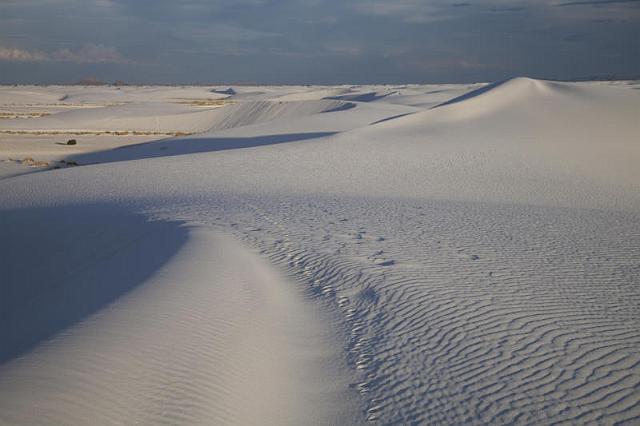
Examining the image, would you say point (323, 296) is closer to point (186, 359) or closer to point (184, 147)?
point (186, 359)

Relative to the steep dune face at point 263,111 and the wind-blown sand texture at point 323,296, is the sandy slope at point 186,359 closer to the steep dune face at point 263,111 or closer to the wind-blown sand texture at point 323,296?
the wind-blown sand texture at point 323,296

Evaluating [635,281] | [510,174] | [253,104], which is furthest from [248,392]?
[253,104]

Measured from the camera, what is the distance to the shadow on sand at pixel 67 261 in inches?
231

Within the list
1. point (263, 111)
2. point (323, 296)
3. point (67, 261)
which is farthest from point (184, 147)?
point (263, 111)

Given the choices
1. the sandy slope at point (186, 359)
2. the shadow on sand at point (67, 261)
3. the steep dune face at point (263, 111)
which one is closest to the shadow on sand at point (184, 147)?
the shadow on sand at point (67, 261)

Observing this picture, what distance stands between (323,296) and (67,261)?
412cm

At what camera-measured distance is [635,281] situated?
6.52 meters

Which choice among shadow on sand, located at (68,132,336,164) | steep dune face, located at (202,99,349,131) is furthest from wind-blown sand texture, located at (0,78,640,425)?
steep dune face, located at (202,99,349,131)

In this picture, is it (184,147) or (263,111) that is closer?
(184,147)

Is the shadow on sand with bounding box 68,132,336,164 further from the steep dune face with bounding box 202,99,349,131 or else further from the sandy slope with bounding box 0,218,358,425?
the steep dune face with bounding box 202,99,349,131

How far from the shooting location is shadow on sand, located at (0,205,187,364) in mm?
5875

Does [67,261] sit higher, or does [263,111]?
[263,111]

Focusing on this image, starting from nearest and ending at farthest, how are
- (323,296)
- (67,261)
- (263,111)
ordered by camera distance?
(323,296) → (67,261) → (263,111)

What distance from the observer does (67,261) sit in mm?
8062
